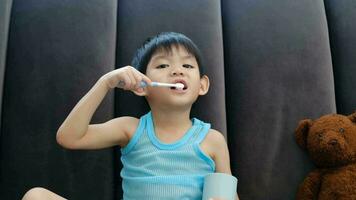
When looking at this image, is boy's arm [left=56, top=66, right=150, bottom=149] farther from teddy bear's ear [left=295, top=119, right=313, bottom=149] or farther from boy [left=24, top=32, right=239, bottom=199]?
teddy bear's ear [left=295, top=119, right=313, bottom=149]

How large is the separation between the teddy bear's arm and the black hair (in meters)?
0.37

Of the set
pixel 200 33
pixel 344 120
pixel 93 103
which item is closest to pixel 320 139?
pixel 344 120

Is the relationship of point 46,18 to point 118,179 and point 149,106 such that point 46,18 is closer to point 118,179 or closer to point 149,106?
point 149,106

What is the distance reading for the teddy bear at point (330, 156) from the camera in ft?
3.10

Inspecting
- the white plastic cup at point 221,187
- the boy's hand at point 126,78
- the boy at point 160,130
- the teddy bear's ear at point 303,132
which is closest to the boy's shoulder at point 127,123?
the boy at point 160,130

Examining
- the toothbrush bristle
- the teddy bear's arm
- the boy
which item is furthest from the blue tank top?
the teddy bear's arm

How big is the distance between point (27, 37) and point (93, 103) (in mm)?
312

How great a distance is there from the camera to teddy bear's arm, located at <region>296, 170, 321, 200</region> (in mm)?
983

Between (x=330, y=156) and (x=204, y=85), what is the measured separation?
34 centimetres

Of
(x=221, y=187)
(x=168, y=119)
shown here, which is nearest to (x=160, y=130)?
(x=168, y=119)

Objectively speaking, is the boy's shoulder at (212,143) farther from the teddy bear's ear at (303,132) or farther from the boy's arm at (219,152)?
the teddy bear's ear at (303,132)

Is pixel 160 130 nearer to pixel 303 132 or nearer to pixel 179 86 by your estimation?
pixel 179 86

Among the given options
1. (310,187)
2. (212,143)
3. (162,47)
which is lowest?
(310,187)

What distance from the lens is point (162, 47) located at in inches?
39.9
